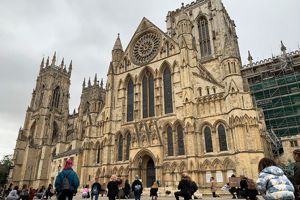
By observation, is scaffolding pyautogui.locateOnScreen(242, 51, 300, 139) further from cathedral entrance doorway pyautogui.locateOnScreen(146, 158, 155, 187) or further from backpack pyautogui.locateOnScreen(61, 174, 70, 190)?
backpack pyautogui.locateOnScreen(61, 174, 70, 190)

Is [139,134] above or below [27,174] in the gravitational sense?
above

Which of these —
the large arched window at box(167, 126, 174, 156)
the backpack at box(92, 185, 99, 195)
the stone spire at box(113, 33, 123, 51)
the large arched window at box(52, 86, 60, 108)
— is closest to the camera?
the backpack at box(92, 185, 99, 195)

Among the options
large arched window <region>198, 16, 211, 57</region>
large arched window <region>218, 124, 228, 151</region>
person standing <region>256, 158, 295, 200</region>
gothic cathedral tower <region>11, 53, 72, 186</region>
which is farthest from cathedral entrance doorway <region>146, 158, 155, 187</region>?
gothic cathedral tower <region>11, 53, 72, 186</region>

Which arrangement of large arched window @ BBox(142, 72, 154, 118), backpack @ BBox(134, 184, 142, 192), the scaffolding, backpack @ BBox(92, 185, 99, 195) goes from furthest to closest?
the scaffolding
large arched window @ BBox(142, 72, 154, 118)
backpack @ BBox(92, 185, 99, 195)
backpack @ BBox(134, 184, 142, 192)

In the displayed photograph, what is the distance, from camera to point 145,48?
30562 mm

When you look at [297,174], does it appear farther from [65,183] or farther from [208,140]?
[208,140]

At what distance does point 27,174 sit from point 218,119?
44.6m

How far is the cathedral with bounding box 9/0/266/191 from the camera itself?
2084 cm

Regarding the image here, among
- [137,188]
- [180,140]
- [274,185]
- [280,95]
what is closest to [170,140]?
[180,140]

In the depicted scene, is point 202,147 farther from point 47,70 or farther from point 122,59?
point 47,70

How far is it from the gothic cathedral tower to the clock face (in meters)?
26.0

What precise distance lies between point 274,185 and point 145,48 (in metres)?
27.5

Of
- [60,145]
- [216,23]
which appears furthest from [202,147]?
[60,145]

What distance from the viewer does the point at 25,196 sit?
50.5 ft
